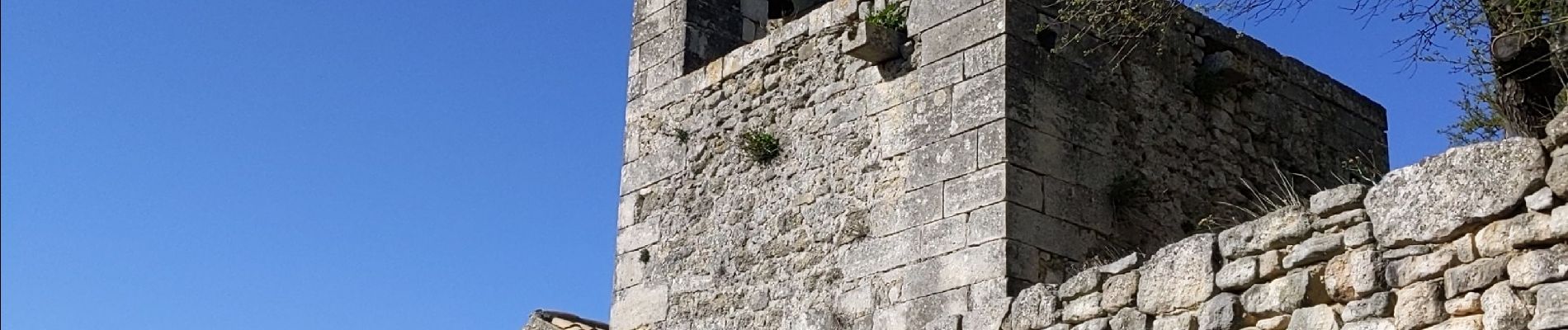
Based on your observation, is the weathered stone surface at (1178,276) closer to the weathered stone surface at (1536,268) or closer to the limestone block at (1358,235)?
the limestone block at (1358,235)

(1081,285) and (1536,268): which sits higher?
(1081,285)

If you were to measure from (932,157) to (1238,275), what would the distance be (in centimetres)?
180

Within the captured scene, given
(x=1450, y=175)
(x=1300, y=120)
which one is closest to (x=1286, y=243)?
(x=1450, y=175)

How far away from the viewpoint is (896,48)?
8.27 meters

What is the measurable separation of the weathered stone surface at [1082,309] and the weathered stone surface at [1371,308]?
109 cm

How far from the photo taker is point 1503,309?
5.43m

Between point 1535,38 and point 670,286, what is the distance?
3.89m

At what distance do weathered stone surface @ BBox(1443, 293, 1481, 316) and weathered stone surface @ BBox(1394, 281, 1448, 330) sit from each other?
35 millimetres

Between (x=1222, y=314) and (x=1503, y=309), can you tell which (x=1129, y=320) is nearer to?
(x=1222, y=314)

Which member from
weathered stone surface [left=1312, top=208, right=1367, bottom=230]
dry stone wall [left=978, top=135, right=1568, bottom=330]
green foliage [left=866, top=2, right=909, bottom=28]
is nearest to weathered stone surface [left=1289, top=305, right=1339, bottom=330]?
dry stone wall [left=978, top=135, right=1568, bottom=330]

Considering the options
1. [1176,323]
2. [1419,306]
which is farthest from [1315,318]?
[1176,323]

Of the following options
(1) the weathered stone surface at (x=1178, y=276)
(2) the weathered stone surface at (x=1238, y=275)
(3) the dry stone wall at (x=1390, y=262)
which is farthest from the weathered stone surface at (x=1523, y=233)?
(1) the weathered stone surface at (x=1178, y=276)

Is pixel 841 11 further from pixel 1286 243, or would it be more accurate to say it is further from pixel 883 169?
pixel 1286 243

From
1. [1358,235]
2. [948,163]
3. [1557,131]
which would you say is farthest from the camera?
[948,163]
